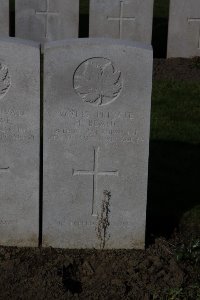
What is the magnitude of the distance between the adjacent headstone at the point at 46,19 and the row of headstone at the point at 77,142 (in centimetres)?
559

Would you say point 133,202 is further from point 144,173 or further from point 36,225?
point 36,225

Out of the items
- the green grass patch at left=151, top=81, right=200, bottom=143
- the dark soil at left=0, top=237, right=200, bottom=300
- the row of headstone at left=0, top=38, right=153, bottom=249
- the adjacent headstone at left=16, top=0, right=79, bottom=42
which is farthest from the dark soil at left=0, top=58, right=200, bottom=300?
the adjacent headstone at left=16, top=0, right=79, bottom=42

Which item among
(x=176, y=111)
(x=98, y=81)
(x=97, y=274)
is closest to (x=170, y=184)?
(x=97, y=274)

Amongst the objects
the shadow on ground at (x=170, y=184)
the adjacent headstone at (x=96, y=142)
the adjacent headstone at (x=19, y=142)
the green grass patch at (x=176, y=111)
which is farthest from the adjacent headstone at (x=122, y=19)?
the adjacent headstone at (x=19, y=142)

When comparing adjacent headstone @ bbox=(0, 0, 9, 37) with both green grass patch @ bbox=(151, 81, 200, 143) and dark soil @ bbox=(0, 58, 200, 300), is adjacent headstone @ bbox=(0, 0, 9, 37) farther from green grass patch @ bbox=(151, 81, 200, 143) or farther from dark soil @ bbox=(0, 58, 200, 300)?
dark soil @ bbox=(0, 58, 200, 300)

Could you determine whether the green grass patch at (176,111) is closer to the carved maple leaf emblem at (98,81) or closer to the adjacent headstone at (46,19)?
A: the adjacent headstone at (46,19)

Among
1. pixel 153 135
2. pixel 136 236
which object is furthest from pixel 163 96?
pixel 136 236

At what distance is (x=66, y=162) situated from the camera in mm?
5422

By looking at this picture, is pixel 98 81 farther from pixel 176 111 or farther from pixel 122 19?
pixel 122 19

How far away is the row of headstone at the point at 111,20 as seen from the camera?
10.7m

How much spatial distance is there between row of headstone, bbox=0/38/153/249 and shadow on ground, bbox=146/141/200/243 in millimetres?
533

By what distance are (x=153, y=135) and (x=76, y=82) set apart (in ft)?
9.27

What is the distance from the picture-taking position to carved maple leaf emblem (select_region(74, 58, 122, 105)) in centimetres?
521

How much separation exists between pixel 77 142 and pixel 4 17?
5.79 metres
